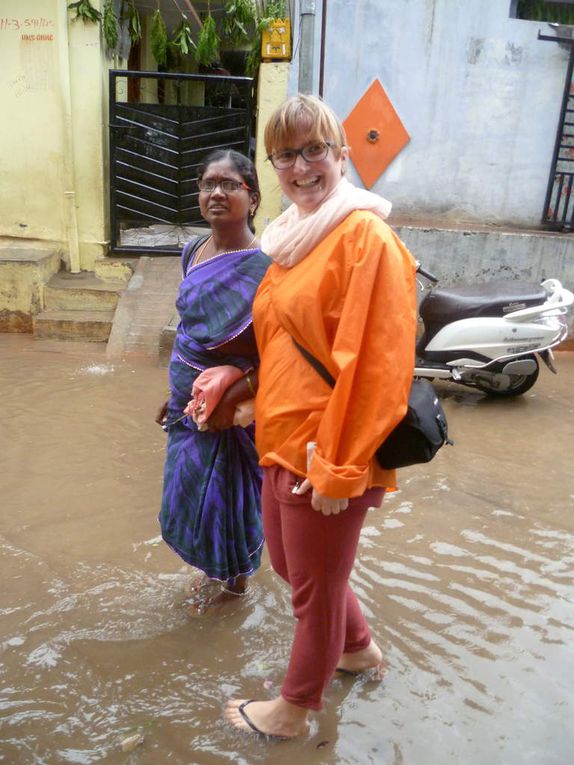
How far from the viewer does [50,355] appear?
5.96 meters

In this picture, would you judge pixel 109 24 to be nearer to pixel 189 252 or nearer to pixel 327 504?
pixel 189 252

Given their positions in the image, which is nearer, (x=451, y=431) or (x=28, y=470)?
(x=28, y=470)

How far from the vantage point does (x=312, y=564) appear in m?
1.84

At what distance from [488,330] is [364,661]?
3.11m

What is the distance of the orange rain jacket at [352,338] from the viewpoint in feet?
5.28

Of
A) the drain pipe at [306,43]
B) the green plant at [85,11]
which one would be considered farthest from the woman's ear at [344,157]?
the green plant at [85,11]

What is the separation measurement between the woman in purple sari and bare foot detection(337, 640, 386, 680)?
0.49 meters

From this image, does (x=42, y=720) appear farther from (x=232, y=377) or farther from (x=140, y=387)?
(x=140, y=387)

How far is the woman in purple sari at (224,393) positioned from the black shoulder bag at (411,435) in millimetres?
567

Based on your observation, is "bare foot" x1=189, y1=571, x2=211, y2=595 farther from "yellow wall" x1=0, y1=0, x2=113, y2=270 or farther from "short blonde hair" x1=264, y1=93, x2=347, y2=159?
"yellow wall" x1=0, y1=0, x2=113, y2=270

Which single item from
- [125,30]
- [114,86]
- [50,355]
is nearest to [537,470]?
[50,355]

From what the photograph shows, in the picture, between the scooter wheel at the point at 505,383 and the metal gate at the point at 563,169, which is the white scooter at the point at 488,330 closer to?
the scooter wheel at the point at 505,383

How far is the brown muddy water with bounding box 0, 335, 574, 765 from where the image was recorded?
2094 mm

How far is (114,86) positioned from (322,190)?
581 centimetres
